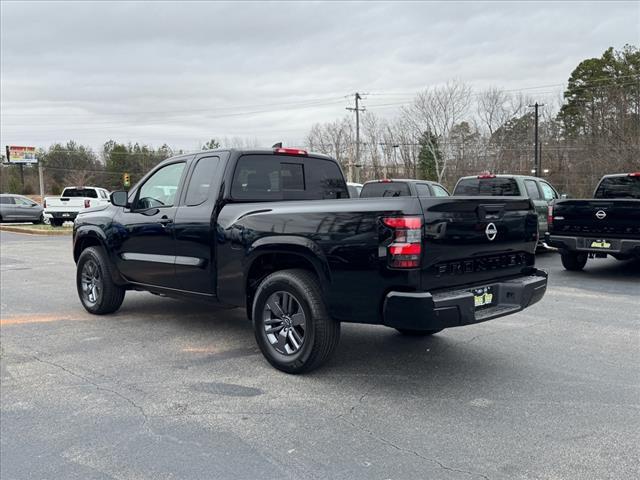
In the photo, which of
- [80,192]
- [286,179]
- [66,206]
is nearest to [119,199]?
[286,179]

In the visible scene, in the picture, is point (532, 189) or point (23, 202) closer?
point (532, 189)

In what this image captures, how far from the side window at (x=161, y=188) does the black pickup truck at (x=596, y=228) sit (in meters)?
6.96

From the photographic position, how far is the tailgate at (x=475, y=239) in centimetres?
402

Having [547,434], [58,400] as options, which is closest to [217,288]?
[58,400]

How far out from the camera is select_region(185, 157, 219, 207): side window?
5.54 meters

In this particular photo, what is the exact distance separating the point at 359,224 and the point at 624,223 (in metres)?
6.91

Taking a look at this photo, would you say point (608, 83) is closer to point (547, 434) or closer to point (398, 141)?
point (398, 141)

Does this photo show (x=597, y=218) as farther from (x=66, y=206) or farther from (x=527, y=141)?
(x=527, y=141)

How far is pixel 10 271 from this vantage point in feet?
36.9

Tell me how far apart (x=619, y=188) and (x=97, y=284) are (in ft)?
31.2

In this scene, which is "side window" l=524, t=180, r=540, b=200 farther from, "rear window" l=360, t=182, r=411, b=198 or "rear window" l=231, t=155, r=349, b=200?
"rear window" l=231, t=155, r=349, b=200

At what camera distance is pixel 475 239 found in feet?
14.2

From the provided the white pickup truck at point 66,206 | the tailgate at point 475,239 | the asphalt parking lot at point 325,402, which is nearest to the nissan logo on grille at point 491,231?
the tailgate at point 475,239

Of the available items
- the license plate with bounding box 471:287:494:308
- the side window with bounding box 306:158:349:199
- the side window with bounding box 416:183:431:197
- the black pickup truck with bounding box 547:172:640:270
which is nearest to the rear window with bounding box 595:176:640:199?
the black pickup truck with bounding box 547:172:640:270
